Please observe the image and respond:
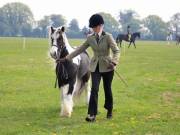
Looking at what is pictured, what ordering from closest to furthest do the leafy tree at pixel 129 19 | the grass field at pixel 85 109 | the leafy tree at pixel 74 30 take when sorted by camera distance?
the grass field at pixel 85 109
the leafy tree at pixel 74 30
the leafy tree at pixel 129 19

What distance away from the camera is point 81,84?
38.0 ft

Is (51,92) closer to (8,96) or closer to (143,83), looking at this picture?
(8,96)

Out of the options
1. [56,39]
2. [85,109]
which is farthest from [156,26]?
[56,39]

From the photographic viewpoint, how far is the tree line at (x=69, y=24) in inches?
6093

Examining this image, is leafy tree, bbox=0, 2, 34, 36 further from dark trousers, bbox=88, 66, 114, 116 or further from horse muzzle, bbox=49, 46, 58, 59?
dark trousers, bbox=88, 66, 114, 116

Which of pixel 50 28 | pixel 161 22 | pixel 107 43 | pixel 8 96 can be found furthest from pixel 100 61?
pixel 161 22

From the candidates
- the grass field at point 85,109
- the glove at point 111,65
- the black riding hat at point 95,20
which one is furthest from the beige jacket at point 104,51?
the grass field at point 85,109

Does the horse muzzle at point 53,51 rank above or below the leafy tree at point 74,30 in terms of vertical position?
above

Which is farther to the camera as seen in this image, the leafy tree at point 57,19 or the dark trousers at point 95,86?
the leafy tree at point 57,19

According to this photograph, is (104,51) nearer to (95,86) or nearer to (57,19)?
(95,86)

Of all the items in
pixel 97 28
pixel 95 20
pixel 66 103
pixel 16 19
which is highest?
pixel 95 20

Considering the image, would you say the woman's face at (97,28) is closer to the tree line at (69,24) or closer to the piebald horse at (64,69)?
the piebald horse at (64,69)

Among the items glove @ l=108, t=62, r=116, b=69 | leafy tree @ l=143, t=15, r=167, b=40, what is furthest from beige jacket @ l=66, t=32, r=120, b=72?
leafy tree @ l=143, t=15, r=167, b=40

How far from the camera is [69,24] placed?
165m
